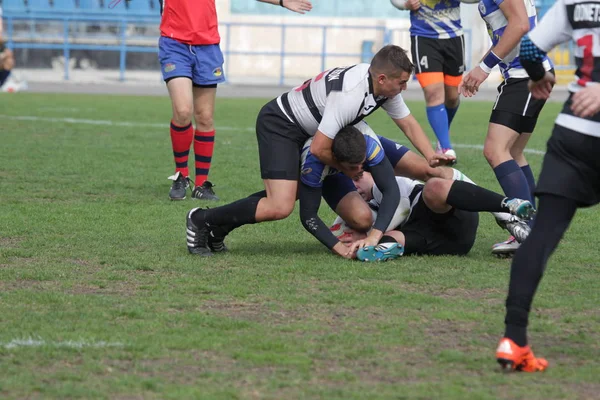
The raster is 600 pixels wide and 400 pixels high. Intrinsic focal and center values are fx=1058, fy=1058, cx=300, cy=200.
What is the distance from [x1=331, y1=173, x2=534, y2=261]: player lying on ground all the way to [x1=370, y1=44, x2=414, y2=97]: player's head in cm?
62

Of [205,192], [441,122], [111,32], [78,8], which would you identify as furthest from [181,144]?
[78,8]

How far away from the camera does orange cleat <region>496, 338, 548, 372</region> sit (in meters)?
3.94

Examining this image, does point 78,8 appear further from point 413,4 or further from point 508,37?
point 508,37

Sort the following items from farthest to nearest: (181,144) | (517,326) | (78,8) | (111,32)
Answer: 1. (78,8)
2. (111,32)
3. (181,144)
4. (517,326)

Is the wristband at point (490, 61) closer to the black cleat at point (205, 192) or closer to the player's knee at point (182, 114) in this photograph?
the black cleat at point (205, 192)

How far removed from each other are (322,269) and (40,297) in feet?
5.34

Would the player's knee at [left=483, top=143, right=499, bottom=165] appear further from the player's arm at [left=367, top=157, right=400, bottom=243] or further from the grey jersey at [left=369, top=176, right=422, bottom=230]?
the player's arm at [left=367, top=157, right=400, bottom=243]

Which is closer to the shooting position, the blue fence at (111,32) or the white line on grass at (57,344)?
the white line on grass at (57,344)

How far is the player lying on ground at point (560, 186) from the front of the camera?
157 inches

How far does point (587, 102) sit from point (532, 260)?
63 cm

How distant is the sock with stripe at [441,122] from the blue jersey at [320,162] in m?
4.13

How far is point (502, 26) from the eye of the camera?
23.0 ft

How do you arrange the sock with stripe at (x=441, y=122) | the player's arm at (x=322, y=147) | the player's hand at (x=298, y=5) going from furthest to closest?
the sock with stripe at (x=441, y=122), the player's hand at (x=298, y=5), the player's arm at (x=322, y=147)

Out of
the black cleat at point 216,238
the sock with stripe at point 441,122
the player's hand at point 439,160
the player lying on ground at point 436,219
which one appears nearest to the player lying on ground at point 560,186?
the player lying on ground at point 436,219
